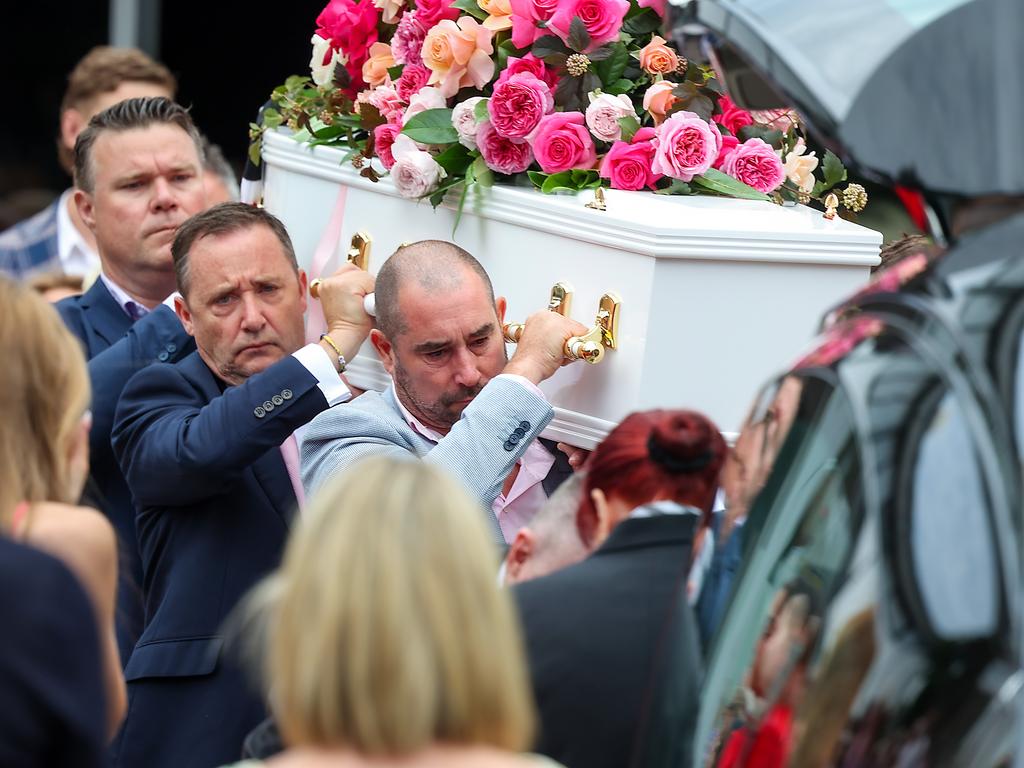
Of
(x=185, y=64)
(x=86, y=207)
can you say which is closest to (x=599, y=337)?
(x=86, y=207)

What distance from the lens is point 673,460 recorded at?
2.00 metres

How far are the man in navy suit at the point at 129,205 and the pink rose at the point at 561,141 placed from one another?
118cm

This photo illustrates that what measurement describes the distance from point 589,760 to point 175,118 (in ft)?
8.00

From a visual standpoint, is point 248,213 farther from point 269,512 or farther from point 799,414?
point 799,414

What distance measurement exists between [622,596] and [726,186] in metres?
1.22

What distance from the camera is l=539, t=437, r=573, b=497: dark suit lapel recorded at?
10.4 feet

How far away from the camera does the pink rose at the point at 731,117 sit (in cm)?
305

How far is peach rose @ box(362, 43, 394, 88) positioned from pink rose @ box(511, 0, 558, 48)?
1.33ft

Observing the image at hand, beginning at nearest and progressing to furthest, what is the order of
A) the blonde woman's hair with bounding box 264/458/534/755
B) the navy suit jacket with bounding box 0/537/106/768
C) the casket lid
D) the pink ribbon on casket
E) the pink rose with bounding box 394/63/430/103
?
1. the blonde woman's hair with bounding box 264/458/534/755
2. the navy suit jacket with bounding box 0/537/106/768
3. the casket lid
4. the pink rose with bounding box 394/63/430/103
5. the pink ribbon on casket

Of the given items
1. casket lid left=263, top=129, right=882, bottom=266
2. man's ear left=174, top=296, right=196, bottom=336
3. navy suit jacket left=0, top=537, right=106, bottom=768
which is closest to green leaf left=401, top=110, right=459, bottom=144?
casket lid left=263, top=129, right=882, bottom=266

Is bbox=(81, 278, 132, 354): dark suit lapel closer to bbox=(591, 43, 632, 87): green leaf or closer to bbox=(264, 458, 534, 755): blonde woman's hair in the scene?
bbox=(591, 43, 632, 87): green leaf

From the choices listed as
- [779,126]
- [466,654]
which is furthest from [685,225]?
[466,654]

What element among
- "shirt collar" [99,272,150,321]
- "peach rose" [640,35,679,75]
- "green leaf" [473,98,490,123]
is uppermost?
"peach rose" [640,35,679,75]

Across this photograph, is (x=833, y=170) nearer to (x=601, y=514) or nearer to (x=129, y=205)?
(x=601, y=514)
